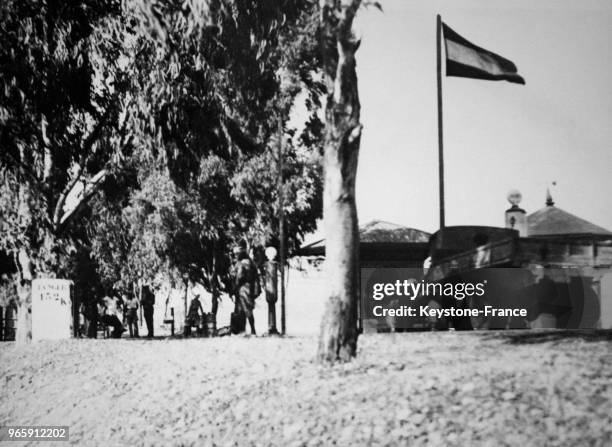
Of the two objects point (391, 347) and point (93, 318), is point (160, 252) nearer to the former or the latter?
point (93, 318)

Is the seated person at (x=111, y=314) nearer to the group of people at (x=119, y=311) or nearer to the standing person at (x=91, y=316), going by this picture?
the group of people at (x=119, y=311)

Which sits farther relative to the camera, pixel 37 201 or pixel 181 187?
pixel 181 187

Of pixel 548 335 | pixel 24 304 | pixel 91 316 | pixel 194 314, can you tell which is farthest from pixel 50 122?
pixel 548 335

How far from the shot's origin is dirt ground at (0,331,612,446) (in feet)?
13.0

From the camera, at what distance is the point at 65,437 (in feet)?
18.1

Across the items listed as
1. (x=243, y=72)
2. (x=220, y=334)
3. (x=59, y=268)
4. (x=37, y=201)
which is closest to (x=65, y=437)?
(x=59, y=268)

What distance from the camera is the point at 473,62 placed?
6.84m

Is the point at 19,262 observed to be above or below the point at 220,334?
above

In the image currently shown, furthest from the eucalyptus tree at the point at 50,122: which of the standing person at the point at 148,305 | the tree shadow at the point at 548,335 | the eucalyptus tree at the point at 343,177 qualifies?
the tree shadow at the point at 548,335

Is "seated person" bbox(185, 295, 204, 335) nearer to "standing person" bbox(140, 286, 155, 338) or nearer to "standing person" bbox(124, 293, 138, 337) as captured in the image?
"standing person" bbox(140, 286, 155, 338)

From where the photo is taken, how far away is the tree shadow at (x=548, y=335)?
5.81 meters

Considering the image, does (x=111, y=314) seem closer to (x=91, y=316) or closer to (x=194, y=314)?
(x=91, y=316)

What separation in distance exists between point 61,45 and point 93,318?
137 inches

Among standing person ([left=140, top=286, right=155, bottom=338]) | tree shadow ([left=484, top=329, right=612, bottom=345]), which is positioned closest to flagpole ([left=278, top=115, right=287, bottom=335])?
tree shadow ([left=484, top=329, right=612, bottom=345])
